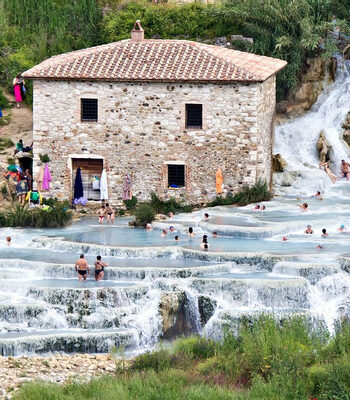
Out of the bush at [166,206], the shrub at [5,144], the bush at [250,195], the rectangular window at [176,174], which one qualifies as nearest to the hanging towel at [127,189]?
the bush at [166,206]

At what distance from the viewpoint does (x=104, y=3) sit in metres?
58.7

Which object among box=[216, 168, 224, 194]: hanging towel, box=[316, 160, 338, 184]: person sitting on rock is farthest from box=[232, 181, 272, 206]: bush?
box=[316, 160, 338, 184]: person sitting on rock

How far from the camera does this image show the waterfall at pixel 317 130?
52969mm

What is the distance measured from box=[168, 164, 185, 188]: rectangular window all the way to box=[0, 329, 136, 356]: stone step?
1326cm

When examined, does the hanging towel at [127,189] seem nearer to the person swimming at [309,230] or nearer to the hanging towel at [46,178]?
the hanging towel at [46,178]

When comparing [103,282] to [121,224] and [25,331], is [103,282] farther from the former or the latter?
[121,224]

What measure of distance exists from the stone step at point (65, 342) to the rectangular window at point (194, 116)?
13746 millimetres

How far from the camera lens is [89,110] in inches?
1880

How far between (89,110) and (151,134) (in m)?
2.55

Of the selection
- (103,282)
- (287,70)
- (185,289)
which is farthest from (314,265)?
(287,70)

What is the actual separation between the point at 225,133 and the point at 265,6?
9.74 metres

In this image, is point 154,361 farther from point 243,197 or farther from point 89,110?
point 89,110

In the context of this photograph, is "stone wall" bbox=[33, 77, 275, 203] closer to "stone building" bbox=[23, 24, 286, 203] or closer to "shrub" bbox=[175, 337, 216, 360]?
"stone building" bbox=[23, 24, 286, 203]

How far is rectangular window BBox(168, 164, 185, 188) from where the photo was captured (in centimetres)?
4766
